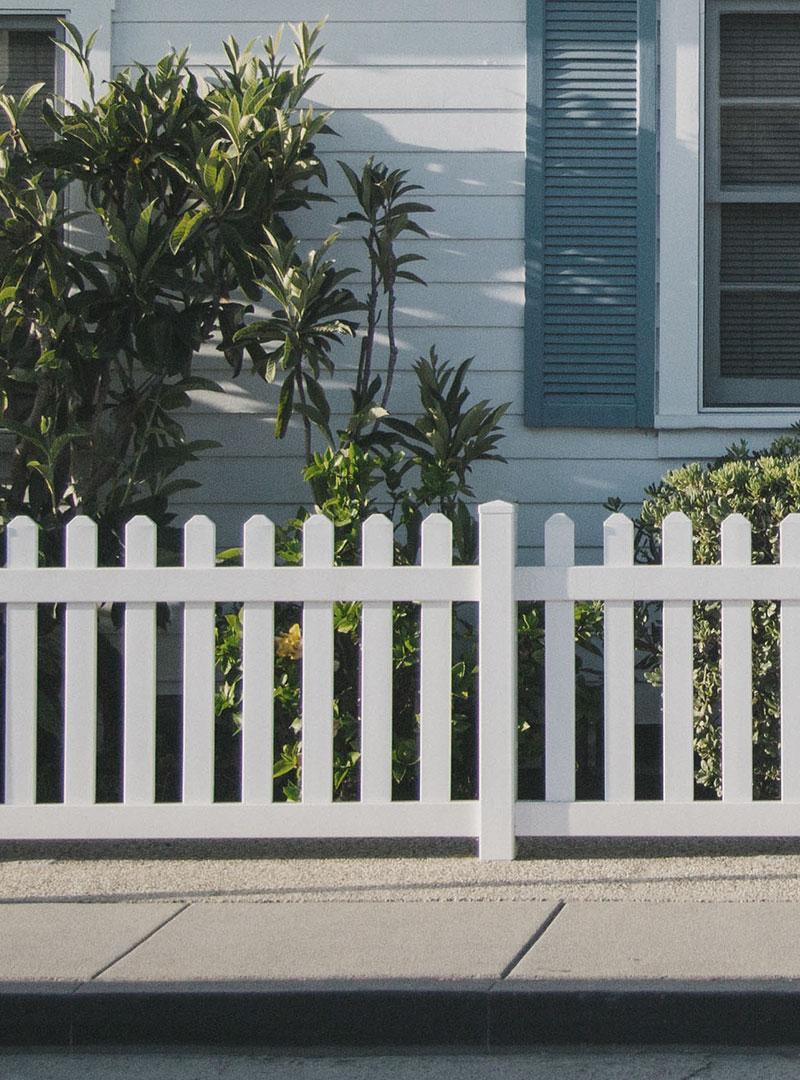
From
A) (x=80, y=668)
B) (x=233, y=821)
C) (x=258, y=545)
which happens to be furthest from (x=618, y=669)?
(x=80, y=668)

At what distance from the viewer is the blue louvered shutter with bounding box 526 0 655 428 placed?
551 cm

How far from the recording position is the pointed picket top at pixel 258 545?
397cm

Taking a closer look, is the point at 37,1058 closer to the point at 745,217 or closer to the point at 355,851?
the point at 355,851

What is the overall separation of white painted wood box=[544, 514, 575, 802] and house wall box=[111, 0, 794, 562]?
1551 mm

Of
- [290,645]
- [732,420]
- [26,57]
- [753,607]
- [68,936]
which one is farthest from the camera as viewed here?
[26,57]

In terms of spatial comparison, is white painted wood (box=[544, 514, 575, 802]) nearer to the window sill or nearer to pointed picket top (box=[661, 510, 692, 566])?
pointed picket top (box=[661, 510, 692, 566])

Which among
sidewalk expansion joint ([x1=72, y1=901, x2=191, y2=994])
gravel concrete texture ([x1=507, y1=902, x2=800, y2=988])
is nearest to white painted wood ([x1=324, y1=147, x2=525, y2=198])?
gravel concrete texture ([x1=507, y1=902, x2=800, y2=988])

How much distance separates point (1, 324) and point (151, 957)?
2.76m

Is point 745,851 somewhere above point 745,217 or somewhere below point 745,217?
below

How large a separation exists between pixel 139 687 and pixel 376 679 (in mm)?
734

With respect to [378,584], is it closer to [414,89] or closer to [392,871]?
[392,871]

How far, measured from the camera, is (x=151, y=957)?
10.2ft

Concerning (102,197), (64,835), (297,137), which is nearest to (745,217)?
(297,137)

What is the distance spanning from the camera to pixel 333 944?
10.5 ft
